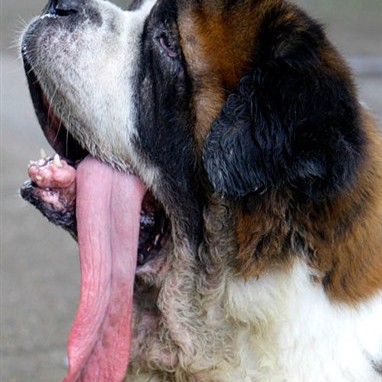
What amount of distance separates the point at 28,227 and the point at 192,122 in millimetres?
4000

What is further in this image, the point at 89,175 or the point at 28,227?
the point at 28,227

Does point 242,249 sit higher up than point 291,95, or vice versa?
point 291,95

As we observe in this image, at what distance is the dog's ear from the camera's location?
9.70ft

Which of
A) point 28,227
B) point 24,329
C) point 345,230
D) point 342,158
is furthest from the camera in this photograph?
point 28,227

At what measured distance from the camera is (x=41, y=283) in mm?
6277

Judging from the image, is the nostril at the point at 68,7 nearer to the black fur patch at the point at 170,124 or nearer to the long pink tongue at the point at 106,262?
the black fur patch at the point at 170,124

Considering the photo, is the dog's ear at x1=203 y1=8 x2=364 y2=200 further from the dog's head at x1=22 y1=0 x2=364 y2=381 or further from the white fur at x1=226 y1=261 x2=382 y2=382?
the white fur at x1=226 y1=261 x2=382 y2=382

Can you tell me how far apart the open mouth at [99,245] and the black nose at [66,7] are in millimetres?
472

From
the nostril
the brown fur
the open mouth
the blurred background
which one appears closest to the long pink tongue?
the open mouth

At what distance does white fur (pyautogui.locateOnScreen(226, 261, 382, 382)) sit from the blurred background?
0.72 m

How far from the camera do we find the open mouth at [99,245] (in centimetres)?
327

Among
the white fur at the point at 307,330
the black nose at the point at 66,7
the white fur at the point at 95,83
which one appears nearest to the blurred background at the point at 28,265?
the black nose at the point at 66,7

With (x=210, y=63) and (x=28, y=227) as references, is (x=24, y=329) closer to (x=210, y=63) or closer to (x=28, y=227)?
(x=28, y=227)

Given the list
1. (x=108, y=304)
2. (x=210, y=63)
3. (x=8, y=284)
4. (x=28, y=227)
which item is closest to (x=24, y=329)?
(x=8, y=284)
